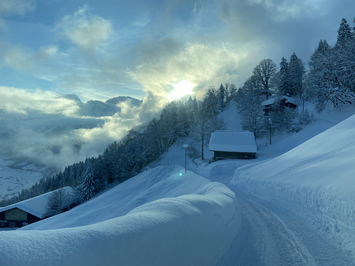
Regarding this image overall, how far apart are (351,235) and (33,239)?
8.14m

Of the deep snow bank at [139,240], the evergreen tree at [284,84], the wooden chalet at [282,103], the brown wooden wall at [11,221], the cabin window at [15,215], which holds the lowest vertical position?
the brown wooden wall at [11,221]

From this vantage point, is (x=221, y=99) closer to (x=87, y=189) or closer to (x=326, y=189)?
(x=87, y=189)

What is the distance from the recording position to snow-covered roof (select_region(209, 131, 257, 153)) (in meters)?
36.4

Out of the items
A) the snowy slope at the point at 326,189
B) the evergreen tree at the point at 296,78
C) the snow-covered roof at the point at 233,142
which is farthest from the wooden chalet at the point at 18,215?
the evergreen tree at the point at 296,78

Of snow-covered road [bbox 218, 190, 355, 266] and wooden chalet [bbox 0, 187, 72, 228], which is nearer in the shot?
snow-covered road [bbox 218, 190, 355, 266]

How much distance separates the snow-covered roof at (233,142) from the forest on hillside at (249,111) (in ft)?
10.5

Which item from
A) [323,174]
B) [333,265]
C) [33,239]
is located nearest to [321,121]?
[323,174]

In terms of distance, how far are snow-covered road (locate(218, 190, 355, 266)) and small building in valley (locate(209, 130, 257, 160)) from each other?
29840 millimetres

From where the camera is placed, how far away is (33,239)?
2.33 m

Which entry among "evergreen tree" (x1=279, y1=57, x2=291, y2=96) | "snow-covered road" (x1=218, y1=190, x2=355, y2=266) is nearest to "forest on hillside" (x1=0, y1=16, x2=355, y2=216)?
"evergreen tree" (x1=279, y1=57, x2=291, y2=96)

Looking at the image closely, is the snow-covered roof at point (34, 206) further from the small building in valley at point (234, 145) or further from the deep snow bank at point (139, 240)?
the deep snow bank at point (139, 240)

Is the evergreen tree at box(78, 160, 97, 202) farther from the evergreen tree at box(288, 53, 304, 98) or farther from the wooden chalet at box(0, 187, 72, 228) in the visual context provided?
the evergreen tree at box(288, 53, 304, 98)

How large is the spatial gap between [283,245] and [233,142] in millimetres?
34095

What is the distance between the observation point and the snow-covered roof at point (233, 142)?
3644cm
